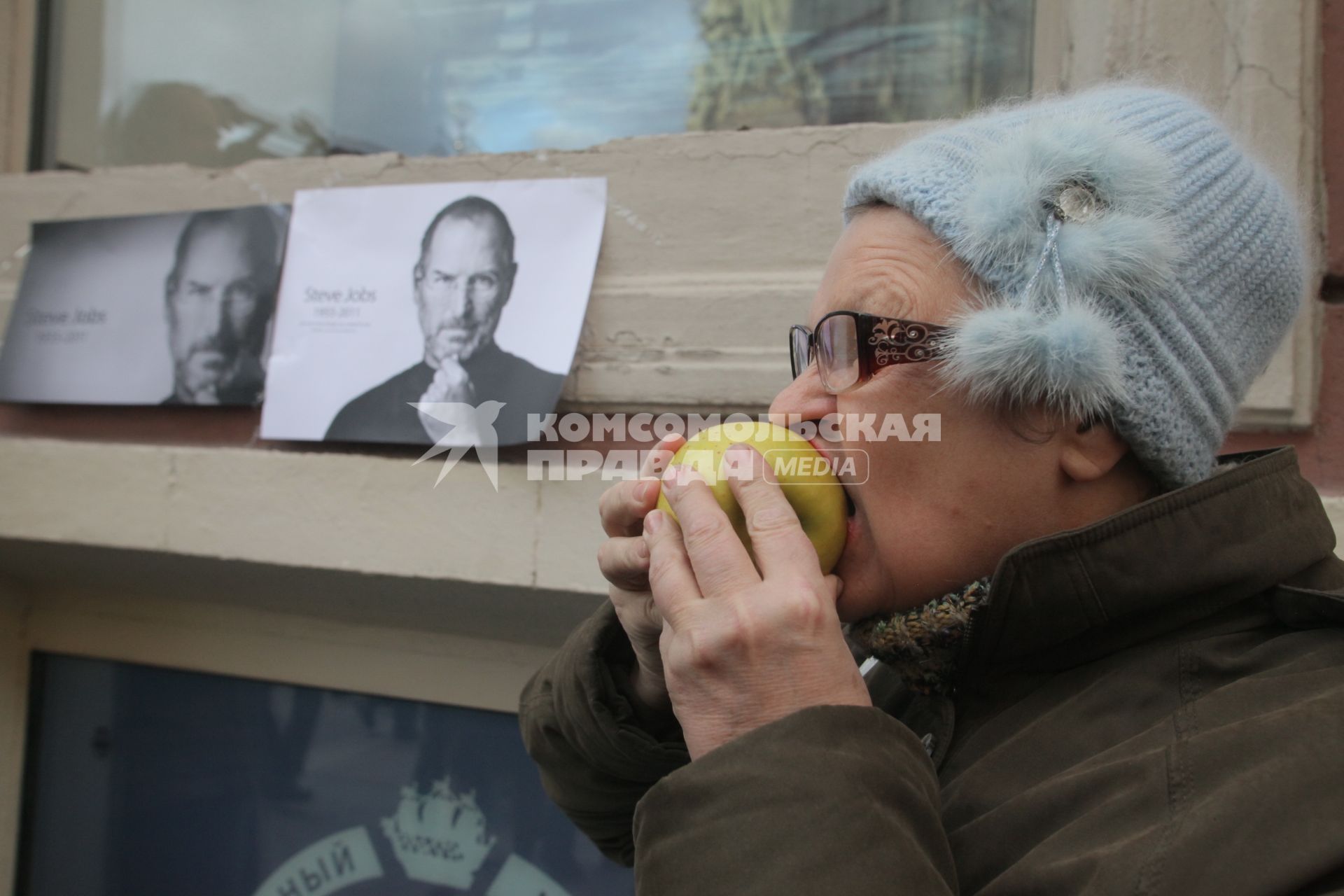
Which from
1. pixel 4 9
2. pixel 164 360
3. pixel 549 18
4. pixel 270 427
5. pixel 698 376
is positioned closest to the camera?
pixel 698 376

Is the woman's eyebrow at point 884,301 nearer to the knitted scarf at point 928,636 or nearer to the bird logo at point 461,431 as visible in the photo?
the knitted scarf at point 928,636

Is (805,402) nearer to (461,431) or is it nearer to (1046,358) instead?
(1046,358)

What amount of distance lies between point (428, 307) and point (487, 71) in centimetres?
100

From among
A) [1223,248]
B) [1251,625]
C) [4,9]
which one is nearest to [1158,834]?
[1251,625]

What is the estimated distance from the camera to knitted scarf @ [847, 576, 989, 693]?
1.06 m

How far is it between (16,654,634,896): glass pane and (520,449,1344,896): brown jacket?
5.77 feet

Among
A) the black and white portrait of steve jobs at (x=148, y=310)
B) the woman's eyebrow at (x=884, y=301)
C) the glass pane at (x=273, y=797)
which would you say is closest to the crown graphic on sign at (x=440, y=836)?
the glass pane at (x=273, y=797)

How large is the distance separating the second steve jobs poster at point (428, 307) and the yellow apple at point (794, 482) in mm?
1095

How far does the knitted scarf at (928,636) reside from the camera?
106 cm

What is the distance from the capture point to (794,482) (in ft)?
3.72

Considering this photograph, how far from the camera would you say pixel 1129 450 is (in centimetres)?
107

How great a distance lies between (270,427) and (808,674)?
2.02 metres

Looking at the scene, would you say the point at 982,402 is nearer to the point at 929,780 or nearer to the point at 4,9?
the point at 929,780

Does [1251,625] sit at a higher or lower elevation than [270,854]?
higher
